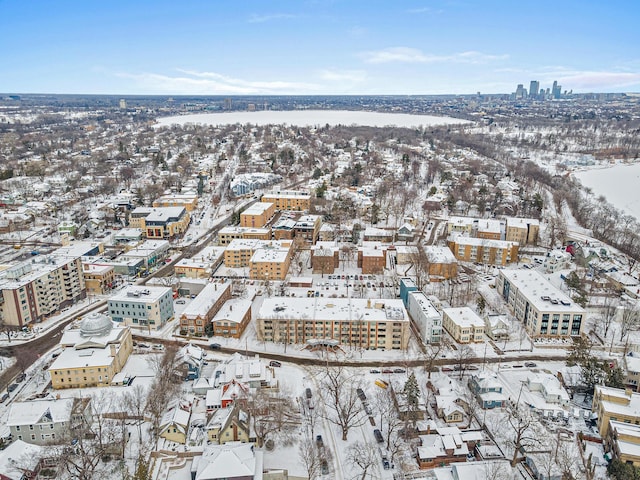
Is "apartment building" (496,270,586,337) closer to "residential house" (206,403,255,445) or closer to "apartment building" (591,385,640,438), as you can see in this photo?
"apartment building" (591,385,640,438)

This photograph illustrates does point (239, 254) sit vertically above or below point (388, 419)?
above

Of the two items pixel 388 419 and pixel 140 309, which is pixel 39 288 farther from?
pixel 388 419

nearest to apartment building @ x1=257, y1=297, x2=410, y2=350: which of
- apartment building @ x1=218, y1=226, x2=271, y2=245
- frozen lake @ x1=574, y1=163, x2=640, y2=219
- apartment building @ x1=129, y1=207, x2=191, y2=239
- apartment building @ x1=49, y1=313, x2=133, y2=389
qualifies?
apartment building @ x1=49, y1=313, x2=133, y2=389

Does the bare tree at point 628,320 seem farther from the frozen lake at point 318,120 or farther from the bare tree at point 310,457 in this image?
the frozen lake at point 318,120

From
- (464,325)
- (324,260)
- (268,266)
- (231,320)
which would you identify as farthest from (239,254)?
(464,325)

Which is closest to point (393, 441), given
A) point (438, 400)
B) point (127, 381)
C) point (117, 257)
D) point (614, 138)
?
point (438, 400)

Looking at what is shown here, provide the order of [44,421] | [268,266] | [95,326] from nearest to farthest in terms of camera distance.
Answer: [44,421]
[95,326]
[268,266]
